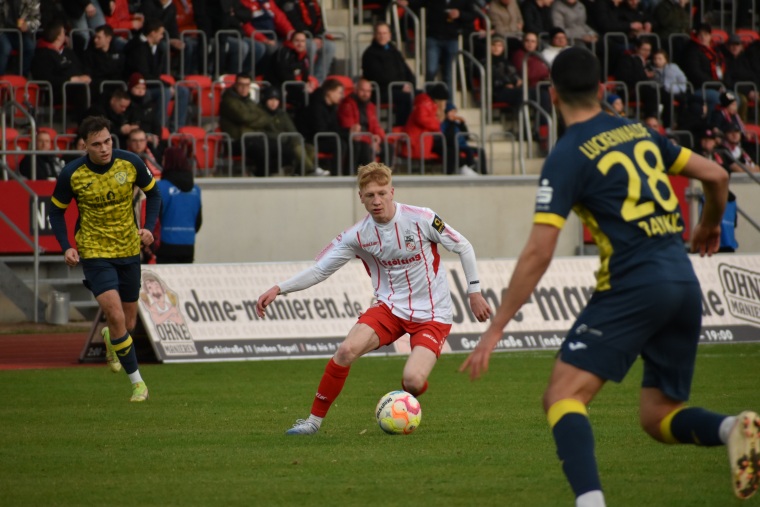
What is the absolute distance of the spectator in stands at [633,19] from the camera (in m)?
24.7

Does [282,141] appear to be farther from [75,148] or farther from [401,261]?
[401,261]

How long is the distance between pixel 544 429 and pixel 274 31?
14.0m

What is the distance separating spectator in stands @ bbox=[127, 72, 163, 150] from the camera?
59.9 ft

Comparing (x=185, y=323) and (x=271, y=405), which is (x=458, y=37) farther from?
(x=271, y=405)

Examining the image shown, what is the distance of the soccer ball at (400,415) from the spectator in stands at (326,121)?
1135 cm

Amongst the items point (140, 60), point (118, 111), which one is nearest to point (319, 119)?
point (140, 60)

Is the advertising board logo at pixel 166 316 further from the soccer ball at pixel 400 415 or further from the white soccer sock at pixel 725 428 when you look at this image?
the white soccer sock at pixel 725 428

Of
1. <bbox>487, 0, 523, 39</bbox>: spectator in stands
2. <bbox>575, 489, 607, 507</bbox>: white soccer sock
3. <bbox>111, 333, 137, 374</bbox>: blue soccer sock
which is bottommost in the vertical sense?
<bbox>111, 333, 137, 374</bbox>: blue soccer sock

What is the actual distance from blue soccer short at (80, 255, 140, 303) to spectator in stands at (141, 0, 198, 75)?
29.2 ft

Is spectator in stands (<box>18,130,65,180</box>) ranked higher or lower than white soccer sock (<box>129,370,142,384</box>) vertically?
higher

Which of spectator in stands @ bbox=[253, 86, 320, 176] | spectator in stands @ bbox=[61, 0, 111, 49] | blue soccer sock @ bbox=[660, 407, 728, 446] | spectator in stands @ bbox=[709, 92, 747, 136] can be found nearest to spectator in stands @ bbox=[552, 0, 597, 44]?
spectator in stands @ bbox=[709, 92, 747, 136]

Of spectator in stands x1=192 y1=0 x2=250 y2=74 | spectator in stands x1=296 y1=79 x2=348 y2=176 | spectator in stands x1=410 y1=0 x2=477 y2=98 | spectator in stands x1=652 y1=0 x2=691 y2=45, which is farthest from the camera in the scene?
spectator in stands x1=652 y1=0 x2=691 y2=45

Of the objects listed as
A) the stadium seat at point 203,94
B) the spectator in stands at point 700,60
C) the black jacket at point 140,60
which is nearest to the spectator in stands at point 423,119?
the stadium seat at point 203,94

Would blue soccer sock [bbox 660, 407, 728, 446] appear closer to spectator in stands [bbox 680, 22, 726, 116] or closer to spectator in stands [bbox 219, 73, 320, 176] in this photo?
spectator in stands [bbox 219, 73, 320, 176]
